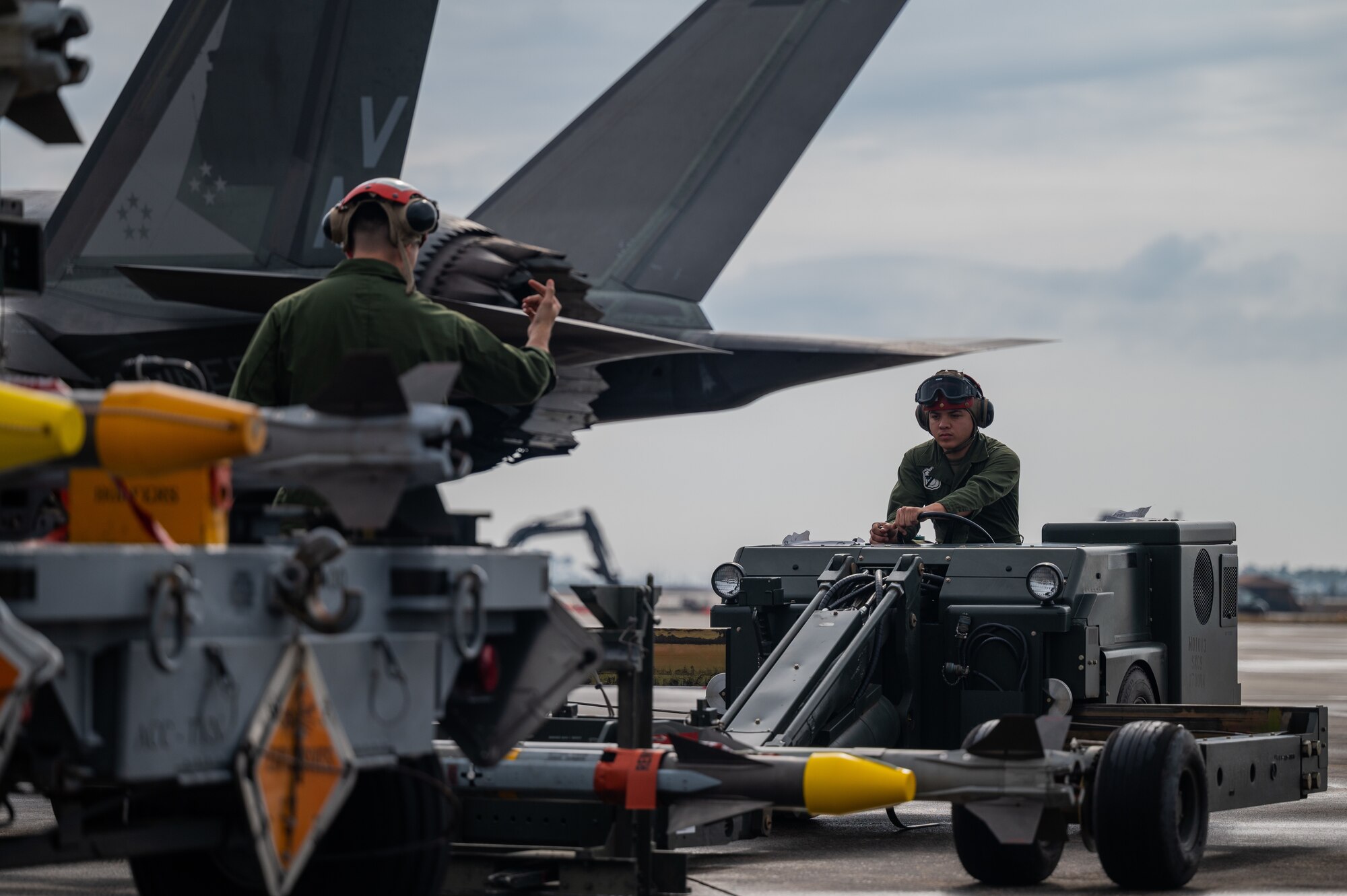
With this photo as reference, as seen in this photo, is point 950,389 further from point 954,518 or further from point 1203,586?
point 1203,586

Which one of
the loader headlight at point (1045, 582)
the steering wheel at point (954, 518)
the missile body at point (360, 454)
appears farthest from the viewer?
the steering wheel at point (954, 518)

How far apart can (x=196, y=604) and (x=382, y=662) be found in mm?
614

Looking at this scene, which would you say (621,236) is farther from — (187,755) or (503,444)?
(187,755)

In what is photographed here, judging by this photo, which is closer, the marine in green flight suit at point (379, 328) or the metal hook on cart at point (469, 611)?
the metal hook on cart at point (469, 611)

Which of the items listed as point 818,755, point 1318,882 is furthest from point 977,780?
point 1318,882

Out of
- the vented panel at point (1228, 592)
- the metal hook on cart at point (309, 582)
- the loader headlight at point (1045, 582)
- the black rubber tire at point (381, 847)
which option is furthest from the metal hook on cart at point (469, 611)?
the vented panel at point (1228, 592)

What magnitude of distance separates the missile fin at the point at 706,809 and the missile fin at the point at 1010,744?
728mm

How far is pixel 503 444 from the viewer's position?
1906cm

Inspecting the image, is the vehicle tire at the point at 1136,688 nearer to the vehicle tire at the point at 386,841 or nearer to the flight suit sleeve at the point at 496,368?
the flight suit sleeve at the point at 496,368

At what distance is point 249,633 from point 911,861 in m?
3.94

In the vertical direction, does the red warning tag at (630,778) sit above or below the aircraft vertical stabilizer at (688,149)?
below

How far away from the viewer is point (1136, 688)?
819cm

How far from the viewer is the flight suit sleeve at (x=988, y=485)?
867 centimetres

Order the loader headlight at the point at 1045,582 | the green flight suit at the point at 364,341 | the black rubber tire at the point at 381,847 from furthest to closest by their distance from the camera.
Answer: the loader headlight at the point at 1045,582
the green flight suit at the point at 364,341
the black rubber tire at the point at 381,847
